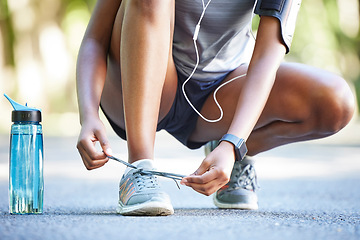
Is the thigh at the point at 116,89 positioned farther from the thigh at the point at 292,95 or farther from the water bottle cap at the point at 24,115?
the water bottle cap at the point at 24,115

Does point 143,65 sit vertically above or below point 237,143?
above

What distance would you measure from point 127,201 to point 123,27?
0.48 meters

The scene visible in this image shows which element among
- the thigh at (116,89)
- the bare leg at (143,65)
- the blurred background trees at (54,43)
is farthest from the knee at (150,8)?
the blurred background trees at (54,43)

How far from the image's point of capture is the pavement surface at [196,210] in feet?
4.44

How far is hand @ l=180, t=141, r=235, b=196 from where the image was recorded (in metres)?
1.48

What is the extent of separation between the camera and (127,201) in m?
1.63

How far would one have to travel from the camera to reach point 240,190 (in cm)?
205

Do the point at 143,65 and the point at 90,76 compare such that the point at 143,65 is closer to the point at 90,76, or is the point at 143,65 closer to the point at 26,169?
the point at 90,76

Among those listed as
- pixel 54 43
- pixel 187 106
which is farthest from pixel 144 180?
pixel 54 43

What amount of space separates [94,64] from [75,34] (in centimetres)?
1056

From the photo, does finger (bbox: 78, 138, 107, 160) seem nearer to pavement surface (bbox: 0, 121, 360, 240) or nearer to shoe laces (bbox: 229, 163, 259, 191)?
pavement surface (bbox: 0, 121, 360, 240)

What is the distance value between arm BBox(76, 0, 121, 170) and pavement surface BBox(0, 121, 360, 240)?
0.91 ft

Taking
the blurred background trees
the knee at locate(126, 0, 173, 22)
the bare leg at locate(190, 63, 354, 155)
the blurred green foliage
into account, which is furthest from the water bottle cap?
the blurred green foliage

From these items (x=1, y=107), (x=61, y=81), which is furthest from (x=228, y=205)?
(x=61, y=81)
